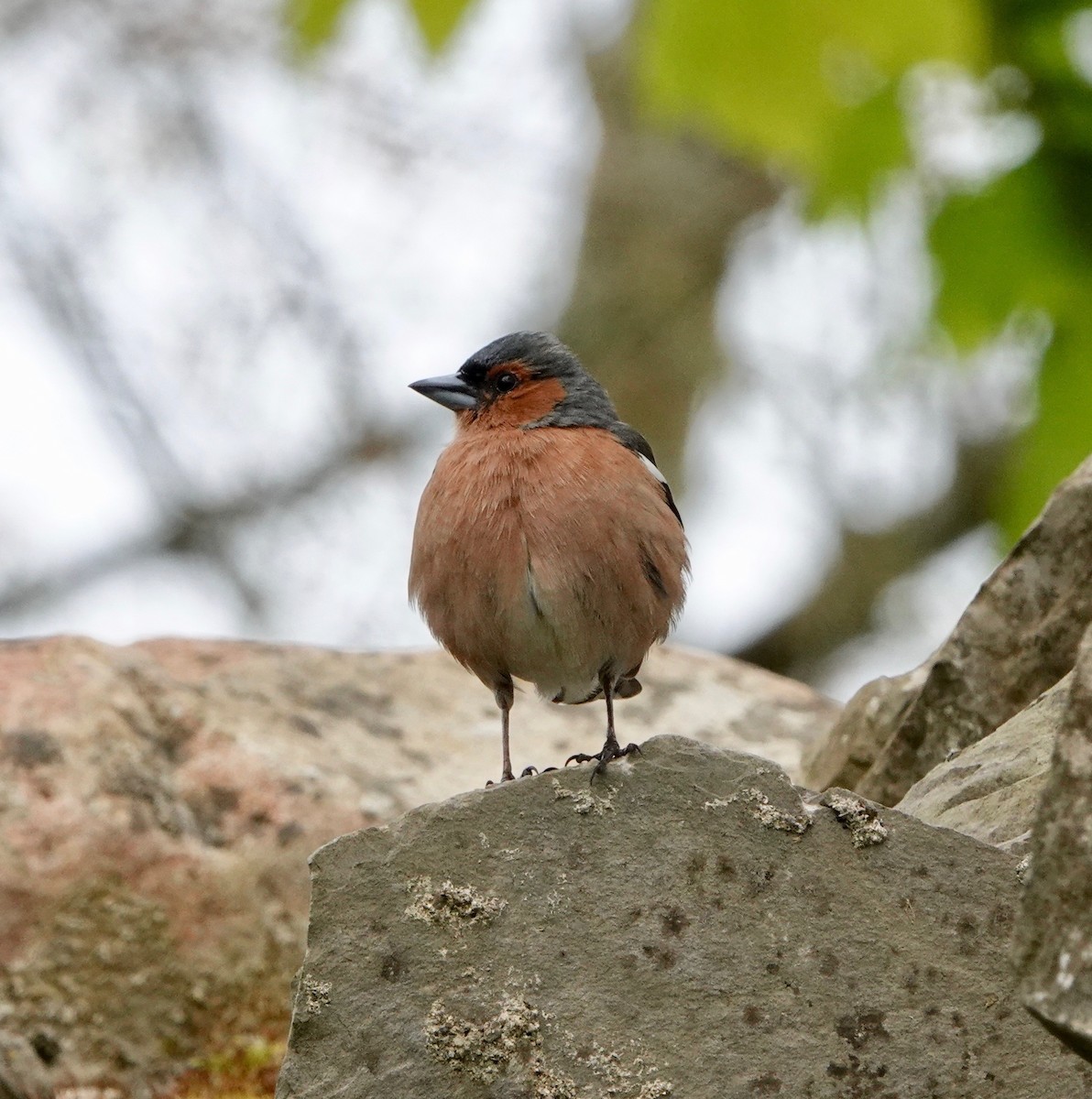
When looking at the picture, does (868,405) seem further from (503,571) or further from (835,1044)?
(835,1044)

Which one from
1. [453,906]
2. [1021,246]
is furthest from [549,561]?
[1021,246]

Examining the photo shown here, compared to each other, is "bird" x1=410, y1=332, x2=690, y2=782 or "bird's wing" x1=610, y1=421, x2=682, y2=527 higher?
"bird's wing" x1=610, y1=421, x2=682, y2=527

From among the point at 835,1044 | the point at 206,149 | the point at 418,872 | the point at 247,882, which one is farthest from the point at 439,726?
the point at 206,149

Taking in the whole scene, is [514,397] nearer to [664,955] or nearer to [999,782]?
[999,782]

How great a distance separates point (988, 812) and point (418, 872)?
147cm

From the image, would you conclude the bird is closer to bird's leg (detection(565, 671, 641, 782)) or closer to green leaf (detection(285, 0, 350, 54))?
bird's leg (detection(565, 671, 641, 782))

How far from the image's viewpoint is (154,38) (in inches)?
521

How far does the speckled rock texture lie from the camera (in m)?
5.29

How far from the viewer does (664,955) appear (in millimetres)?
3719

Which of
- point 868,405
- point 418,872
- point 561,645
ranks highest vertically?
point 868,405

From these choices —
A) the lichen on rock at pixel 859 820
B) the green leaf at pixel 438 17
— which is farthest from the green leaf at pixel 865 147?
the lichen on rock at pixel 859 820

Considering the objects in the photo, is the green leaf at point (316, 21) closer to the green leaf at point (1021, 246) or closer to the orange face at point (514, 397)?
the green leaf at point (1021, 246)

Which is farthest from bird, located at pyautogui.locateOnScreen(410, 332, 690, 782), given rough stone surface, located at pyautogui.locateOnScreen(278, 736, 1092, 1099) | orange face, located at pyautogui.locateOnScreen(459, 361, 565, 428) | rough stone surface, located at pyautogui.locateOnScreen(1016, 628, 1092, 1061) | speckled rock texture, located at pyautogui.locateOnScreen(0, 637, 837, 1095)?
rough stone surface, located at pyautogui.locateOnScreen(1016, 628, 1092, 1061)

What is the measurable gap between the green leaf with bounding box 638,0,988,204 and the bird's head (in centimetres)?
358
